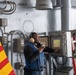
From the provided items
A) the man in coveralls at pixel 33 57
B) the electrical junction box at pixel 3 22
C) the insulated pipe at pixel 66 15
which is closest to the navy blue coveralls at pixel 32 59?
the man in coveralls at pixel 33 57

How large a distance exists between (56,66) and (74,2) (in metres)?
2.13

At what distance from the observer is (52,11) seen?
6098 millimetres

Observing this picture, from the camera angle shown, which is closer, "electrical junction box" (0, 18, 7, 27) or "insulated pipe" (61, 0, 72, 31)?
"electrical junction box" (0, 18, 7, 27)

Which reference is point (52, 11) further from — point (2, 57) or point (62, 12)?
point (2, 57)

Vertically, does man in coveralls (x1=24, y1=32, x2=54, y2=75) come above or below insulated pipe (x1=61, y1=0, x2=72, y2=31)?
below

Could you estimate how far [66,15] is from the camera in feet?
19.3

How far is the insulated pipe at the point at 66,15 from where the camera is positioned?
5.89m

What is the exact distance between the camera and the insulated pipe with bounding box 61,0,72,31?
5.89m

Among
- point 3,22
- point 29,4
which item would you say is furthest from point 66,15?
point 3,22

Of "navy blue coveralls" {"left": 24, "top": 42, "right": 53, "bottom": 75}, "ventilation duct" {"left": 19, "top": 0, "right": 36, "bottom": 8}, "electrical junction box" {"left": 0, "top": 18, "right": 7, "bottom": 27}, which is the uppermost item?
"ventilation duct" {"left": 19, "top": 0, "right": 36, "bottom": 8}

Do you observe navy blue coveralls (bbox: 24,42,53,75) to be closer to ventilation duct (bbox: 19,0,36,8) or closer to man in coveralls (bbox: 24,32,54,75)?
man in coveralls (bbox: 24,32,54,75)

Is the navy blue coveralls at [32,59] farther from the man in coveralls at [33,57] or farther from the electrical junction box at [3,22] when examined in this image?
the electrical junction box at [3,22]

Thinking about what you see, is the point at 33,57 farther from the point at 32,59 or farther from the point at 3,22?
the point at 3,22

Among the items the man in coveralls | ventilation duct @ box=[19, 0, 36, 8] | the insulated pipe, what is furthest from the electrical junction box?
the insulated pipe
